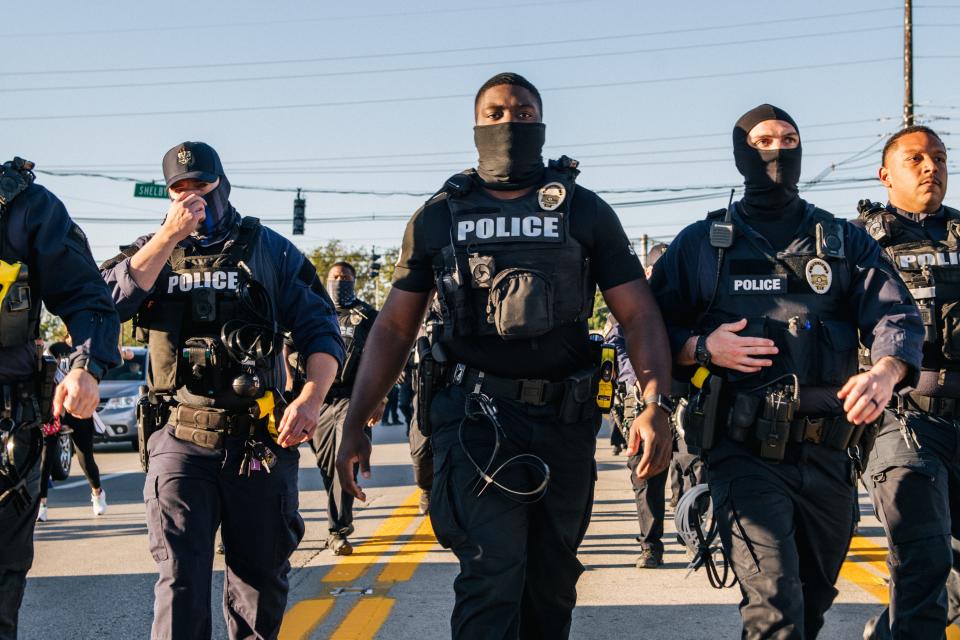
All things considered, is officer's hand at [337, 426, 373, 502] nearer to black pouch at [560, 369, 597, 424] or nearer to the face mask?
black pouch at [560, 369, 597, 424]

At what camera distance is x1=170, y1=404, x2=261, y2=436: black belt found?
4.66 m

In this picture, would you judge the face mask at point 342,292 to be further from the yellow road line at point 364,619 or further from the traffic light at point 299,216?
the traffic light at point 299,216

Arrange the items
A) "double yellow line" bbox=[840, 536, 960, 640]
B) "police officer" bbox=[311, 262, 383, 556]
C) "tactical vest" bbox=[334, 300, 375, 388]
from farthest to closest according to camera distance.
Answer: "tactical vest" bbox=[334, 300, 375, 388] → "police officer" bbox=[311, 262, 383, 556] → "double yellow line" bbox=[840, 536, 960, 640]

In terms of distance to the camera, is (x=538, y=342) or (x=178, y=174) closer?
(x=538, y=342)

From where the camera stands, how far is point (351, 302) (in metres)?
9.80

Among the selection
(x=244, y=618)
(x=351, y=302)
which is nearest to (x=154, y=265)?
(x=244, y=618)

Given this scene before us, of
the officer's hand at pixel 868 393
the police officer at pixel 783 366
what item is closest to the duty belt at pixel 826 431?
the police officer at pixel 783 366

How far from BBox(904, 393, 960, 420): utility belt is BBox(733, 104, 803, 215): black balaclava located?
1.23 meters

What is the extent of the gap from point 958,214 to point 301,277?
3.20 meters

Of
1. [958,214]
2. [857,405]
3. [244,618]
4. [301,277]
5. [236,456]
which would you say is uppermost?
[958,214]

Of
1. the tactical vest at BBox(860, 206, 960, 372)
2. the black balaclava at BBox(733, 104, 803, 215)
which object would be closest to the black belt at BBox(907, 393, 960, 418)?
the tactical vest at BBox(860, 206, 960, 372)

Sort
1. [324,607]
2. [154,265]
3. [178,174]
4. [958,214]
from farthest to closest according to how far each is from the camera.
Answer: [324,607] → [958,214] → [178,174] → [154,265]

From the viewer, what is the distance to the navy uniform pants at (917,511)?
4.75 m

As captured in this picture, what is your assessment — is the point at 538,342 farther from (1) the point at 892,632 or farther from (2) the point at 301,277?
(1) the point at 892,632
